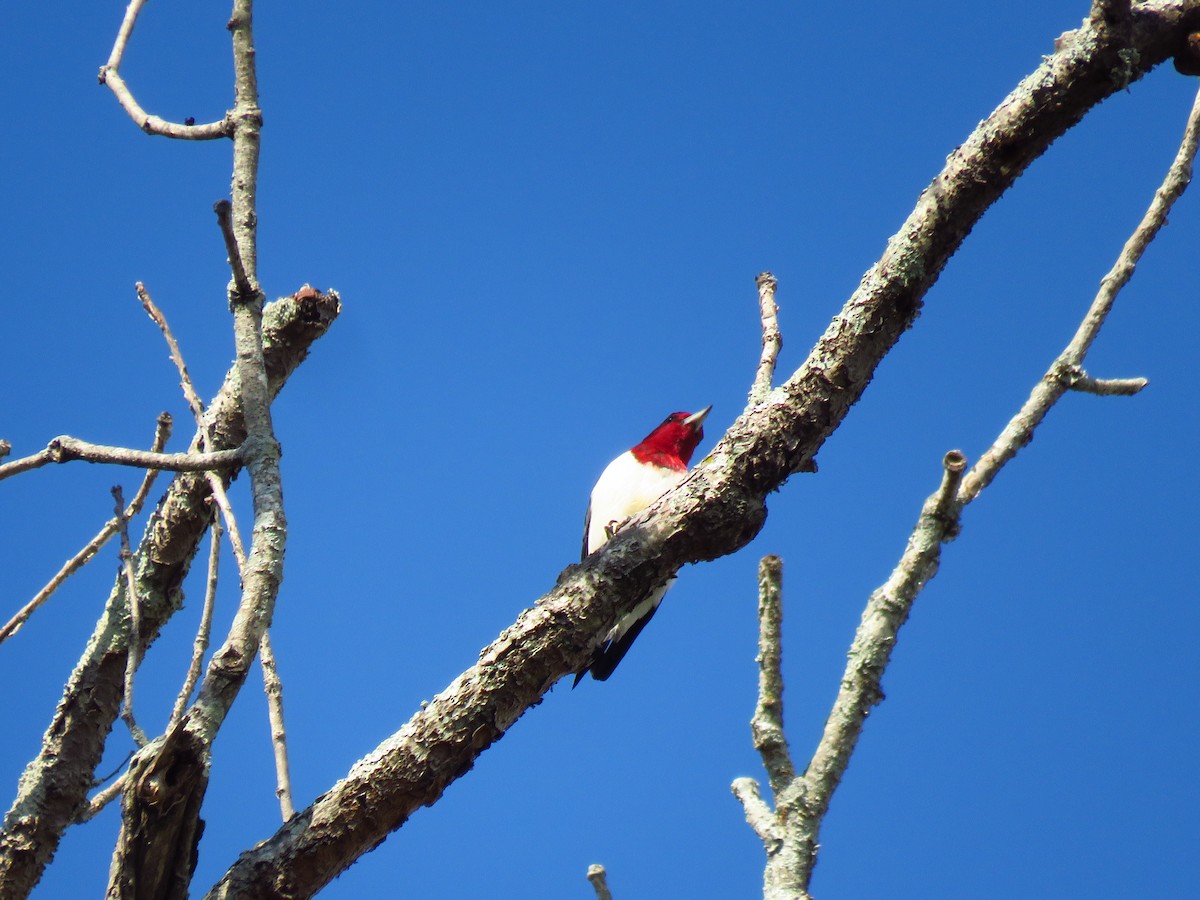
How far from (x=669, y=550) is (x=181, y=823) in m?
1.13

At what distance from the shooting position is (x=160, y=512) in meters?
3.93

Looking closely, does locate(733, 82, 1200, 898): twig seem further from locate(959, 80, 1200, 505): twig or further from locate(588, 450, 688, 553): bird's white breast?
locate(588, 450, 688, 553): bird's white breast

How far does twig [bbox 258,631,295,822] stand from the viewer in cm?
269

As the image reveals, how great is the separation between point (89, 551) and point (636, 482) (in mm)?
4185

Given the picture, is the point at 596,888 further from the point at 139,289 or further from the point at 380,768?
the point at 139,289

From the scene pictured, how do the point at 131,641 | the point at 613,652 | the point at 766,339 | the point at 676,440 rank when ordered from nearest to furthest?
the point at 131,641, the point at 766,339, the point at 613,652, the point at 676,440

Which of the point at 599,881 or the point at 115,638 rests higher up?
the point at 115,638

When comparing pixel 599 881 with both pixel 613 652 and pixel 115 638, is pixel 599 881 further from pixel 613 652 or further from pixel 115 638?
pixel 613 652

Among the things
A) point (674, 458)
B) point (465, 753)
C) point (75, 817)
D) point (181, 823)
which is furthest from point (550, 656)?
point (674, 458)

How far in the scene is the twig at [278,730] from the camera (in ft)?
8.82

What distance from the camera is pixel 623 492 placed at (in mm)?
7023

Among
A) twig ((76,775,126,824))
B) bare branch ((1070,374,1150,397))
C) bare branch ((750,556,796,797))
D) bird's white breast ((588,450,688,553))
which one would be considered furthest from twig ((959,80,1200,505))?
bird's white breast ((588,450,688,553))

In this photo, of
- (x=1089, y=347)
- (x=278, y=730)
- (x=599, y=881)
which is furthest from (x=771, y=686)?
(x=278, y=730)

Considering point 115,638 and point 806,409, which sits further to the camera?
point 115,638
